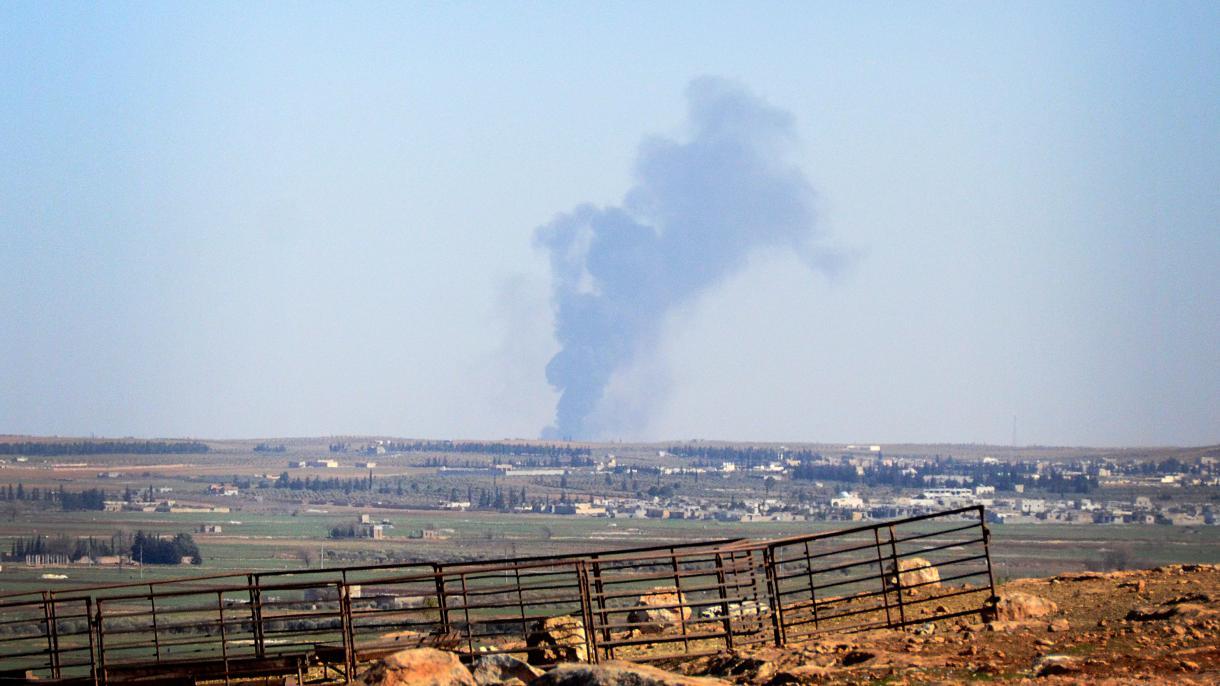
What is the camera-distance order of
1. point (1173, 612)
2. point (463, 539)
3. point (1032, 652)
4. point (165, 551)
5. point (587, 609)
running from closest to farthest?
point (1032, 652) → point (587, 609) → point (1173, 612) → point (165, 551) → point (463, 539)

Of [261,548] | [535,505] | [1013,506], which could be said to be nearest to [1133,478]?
[1013,506]

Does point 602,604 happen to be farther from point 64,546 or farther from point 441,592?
point 64,546

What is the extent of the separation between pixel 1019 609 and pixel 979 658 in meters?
3.72

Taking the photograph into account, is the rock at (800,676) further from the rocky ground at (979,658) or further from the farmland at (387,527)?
the farmland at (387,527)

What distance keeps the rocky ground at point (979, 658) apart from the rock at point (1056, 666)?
0.04ft

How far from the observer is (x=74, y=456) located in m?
198

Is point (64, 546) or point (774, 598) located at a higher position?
point (64, 546)

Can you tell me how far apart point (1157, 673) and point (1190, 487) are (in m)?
126

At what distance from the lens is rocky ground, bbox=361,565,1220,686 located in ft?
48.1

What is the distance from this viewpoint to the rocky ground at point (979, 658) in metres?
14.6

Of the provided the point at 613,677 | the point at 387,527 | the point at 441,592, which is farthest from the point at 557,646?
the point at 387,527

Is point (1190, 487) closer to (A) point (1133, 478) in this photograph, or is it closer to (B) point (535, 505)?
(A) point (1133, 478)

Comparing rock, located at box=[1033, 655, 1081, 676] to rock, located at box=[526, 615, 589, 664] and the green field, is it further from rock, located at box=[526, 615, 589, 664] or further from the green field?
the green field

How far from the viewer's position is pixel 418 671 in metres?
15.1
